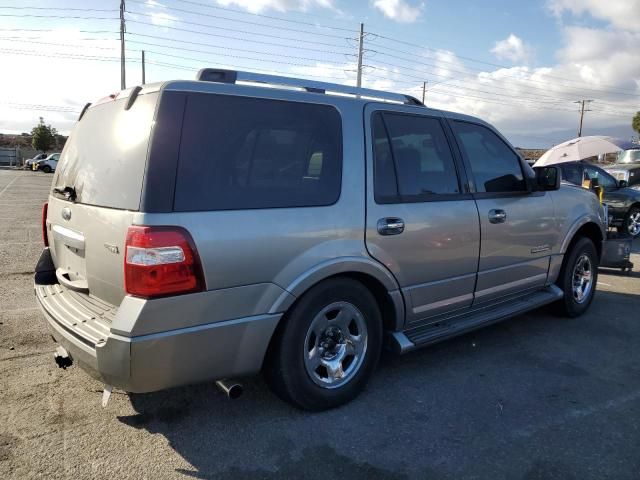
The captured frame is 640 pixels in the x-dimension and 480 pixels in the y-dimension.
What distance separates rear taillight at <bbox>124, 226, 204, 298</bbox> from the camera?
2463mm

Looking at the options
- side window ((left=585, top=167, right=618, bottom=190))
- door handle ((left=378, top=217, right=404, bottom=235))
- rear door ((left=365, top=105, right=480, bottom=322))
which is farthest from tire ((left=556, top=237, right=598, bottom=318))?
side window ((left=585, top=167, right=618, bottom=190))

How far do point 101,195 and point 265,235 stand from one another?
94 cm

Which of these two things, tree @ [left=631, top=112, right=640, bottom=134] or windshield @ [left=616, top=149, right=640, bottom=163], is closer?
windshield @ [left=616, top=149, right=640, bottom=163]

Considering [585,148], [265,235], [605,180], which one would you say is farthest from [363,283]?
[605,180]

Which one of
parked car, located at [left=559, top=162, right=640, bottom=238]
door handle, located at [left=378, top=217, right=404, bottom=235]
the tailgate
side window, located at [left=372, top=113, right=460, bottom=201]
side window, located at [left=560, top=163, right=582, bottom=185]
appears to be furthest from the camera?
parked car, located at [left=559, top=162, right=640, bottom=238]

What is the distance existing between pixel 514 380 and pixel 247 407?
1988mm

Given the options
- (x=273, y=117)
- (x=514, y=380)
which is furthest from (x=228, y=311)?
(x=514, y=380)

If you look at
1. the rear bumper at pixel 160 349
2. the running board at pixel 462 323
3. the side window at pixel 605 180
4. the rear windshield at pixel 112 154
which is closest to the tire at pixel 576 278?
the running board at pixel 462 323

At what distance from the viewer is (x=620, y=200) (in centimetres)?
1189

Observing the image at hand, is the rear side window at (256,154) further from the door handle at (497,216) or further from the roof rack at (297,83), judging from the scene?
the door handle at (497,216)

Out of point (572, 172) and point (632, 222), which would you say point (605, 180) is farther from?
point (572, 172)

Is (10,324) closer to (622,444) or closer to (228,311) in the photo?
(228,311)

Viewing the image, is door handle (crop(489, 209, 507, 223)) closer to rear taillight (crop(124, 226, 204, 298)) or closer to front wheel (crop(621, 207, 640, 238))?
rear taillight (crop(124, 226, 204, 298))

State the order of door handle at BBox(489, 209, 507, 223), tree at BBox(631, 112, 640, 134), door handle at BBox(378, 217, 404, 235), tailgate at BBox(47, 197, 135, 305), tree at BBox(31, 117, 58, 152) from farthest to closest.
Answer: tree at BBox(31, 117, 58, 152) < tree at BBox(631, 112, 640, 134) < door handle at BBox(489, 209, 507, 223) < door handle at BBox(378, 217, 404, 235) < tailgate at BBox(47, 197, 135, 305)
